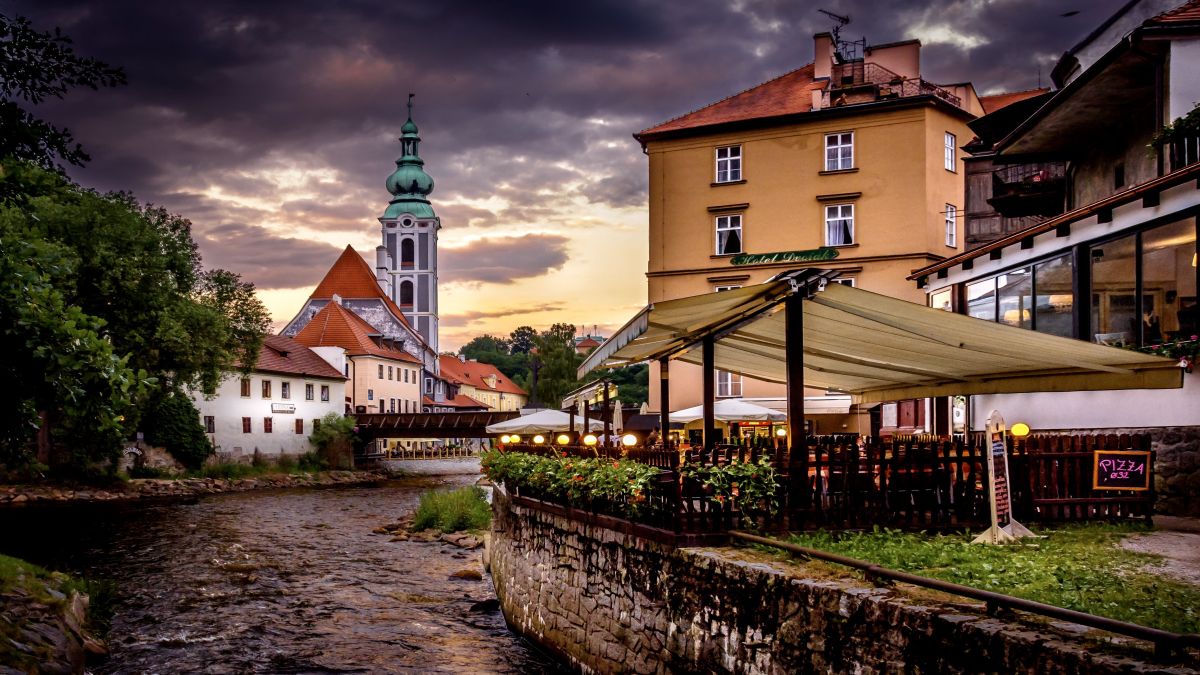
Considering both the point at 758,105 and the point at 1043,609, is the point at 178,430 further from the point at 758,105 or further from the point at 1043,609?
the point at 1043,609

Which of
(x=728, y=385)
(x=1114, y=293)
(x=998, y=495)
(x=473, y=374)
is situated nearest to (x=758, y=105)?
(x=728, y=385)

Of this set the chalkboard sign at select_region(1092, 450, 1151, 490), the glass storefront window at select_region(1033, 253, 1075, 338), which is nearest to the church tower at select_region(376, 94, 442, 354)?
the glass storefront window at select_region(1033, 253, 1075, 338)

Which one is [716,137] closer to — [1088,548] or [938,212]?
[938,212]

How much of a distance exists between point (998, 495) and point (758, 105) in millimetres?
29635

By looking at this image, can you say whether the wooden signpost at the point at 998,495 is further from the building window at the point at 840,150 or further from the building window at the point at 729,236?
the building window at the point at 840,150

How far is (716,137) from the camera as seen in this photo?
3659 centimetres

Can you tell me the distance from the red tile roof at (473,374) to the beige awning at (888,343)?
102 meters

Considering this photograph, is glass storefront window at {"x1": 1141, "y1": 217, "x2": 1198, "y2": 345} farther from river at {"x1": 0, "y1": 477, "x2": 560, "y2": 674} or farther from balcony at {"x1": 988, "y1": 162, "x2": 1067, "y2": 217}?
balcony at {"x1": 988, "y1": 162, "x2": 1067, "y2": 217}

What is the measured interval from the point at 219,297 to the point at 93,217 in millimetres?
7566

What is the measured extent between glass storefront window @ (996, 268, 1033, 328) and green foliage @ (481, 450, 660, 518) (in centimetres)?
875

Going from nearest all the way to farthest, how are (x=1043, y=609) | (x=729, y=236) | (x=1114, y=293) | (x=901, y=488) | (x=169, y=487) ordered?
(x=1043, y=609)
(x=901, y=488)
(x=1114, y=293)
(x=729, y=236)
(x=169, y=487)

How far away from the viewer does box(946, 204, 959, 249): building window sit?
116 feet

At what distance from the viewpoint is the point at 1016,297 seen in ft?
55.7

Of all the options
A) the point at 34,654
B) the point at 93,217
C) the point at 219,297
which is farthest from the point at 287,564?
the point at 219,297
